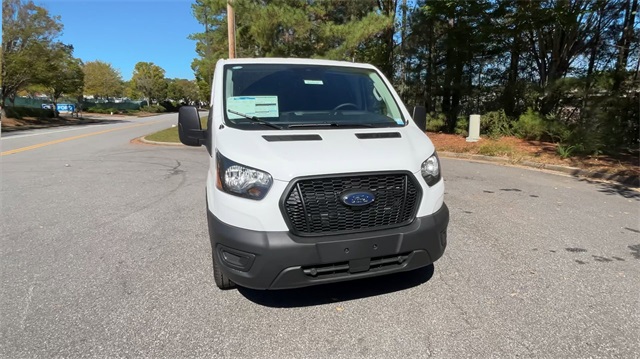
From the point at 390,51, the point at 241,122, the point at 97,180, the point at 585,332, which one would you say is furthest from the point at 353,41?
the point at 585,332

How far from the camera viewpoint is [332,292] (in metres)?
3.30

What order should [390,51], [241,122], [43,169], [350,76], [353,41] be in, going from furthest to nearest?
[390,51], [353,41], [43,169], [350,76], [241,122]

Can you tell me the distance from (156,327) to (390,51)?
1757 centimetres

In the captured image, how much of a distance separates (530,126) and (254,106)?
12307 millimetres

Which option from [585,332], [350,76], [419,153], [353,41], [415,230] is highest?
[353,41]

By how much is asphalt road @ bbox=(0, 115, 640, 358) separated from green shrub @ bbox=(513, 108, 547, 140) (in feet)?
25.9

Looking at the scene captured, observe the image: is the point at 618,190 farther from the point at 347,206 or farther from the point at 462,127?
Result: the point at 462,127

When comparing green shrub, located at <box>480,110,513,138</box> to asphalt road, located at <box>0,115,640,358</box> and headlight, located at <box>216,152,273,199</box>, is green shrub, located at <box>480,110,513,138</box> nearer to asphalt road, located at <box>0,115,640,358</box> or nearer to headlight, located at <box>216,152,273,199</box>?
asphalt road, located at <box>0,115,640,358</box>

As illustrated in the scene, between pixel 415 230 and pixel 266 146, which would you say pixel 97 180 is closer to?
pixel 266 146

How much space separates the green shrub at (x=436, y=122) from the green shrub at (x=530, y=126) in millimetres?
3631

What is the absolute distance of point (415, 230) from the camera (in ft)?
9.27

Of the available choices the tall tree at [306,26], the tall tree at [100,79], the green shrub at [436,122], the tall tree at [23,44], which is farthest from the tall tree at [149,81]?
the green shrub at [436,122]

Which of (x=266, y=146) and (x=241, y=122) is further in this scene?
(x=241, y=122)

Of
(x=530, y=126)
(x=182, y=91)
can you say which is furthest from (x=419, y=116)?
(x=182, y=91)
